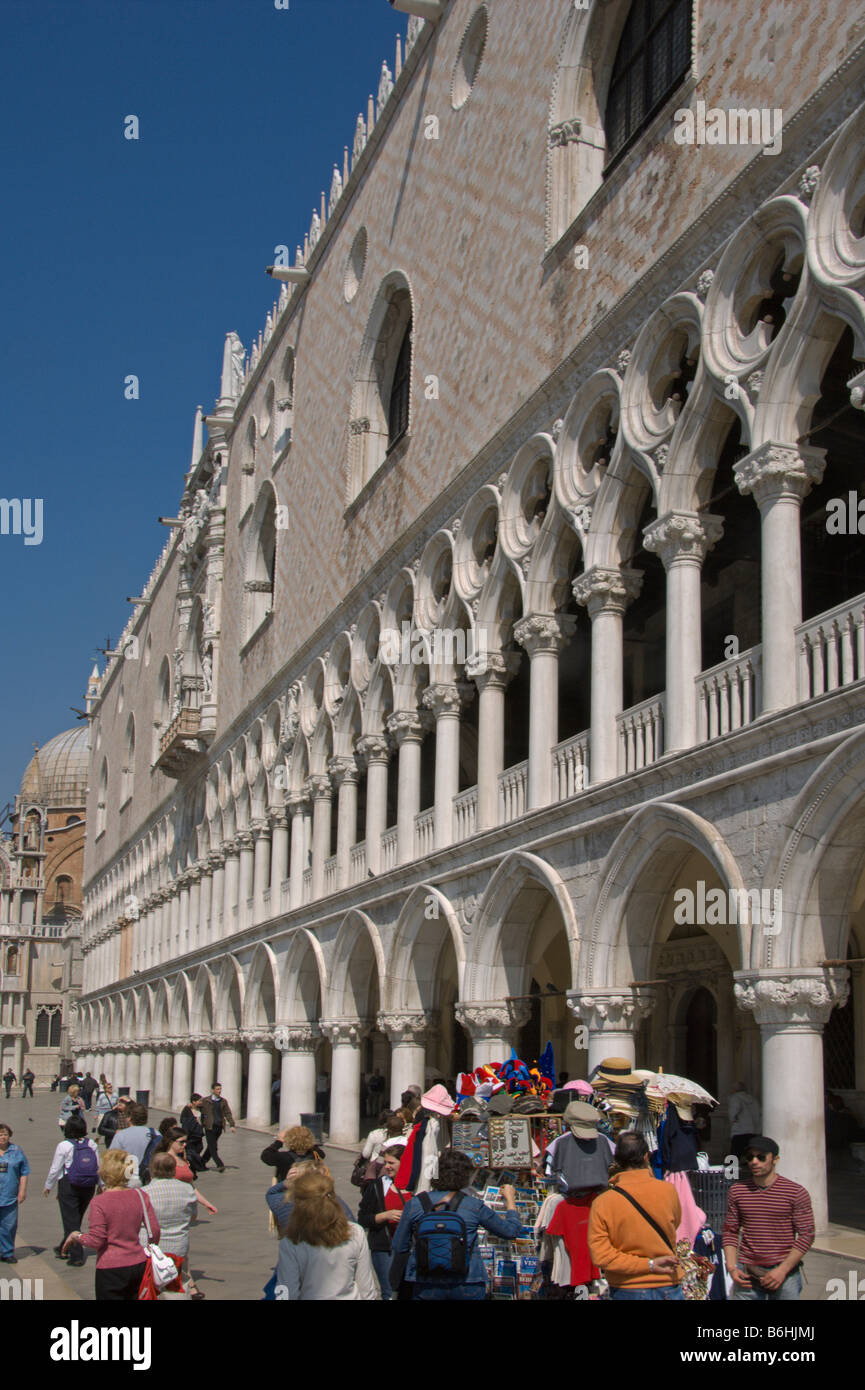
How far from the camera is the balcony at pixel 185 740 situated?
107 ft

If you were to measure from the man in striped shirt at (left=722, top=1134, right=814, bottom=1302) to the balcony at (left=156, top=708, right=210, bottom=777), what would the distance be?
1082 inches

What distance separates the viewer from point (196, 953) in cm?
3194

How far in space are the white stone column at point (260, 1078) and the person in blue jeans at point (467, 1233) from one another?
20120 millimetres

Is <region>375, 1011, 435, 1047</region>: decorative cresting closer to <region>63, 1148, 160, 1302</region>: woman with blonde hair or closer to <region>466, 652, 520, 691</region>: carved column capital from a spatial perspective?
<region>466, 652, 520, 691</region>: carved column capital

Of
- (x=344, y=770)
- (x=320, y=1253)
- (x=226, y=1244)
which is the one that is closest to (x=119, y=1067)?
(x=344, y=770)

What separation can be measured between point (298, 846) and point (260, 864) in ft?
10.9

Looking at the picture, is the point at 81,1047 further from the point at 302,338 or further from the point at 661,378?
the point at 661,378

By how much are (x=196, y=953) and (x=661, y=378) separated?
22.4 metres

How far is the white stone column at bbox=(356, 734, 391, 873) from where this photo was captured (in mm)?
19781

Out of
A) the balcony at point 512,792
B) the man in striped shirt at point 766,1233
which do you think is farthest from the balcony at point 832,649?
the balcony at point 512,792

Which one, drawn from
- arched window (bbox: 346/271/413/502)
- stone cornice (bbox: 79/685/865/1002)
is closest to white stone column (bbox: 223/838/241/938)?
stone cornice (bbox: 79/685/865/1002)

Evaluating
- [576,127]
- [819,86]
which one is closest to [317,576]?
[576,127]

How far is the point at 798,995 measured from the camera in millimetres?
9711

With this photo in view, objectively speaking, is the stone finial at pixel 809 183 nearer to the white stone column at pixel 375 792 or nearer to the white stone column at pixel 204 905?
the white stone column at pixel 375 792
